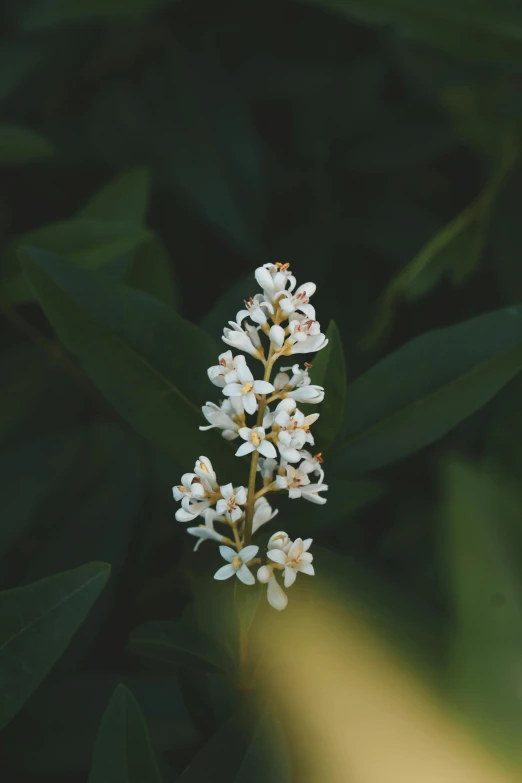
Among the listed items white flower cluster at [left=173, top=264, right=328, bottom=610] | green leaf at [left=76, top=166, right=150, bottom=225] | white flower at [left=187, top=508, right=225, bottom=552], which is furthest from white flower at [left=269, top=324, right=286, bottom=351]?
green leaf at [left=76, top=166, right=150, bottom=225]

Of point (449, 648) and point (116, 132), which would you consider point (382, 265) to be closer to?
point (116, 132)

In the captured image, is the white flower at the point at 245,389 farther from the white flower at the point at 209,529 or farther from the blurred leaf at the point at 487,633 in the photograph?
the blurred leaf at the point at 487,633

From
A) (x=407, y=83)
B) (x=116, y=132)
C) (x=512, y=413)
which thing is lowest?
(x=512, y=413)

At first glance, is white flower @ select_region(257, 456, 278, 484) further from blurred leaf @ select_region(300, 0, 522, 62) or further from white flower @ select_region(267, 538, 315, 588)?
blurred leaf @ select_region(300, 0, 522, 62)

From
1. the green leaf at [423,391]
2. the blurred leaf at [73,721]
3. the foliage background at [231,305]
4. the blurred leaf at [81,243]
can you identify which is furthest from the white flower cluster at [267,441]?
the blurred leaf at [81,243]

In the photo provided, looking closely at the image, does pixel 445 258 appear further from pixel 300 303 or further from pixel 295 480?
pixel 295 480

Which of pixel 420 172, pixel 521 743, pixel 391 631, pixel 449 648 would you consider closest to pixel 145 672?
pixel 391 631
